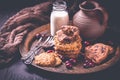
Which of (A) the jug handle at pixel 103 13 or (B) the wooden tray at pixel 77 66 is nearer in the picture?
(B) the wooden tray at pixel 77 66

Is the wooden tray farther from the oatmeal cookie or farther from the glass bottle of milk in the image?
the glass bottle of milk

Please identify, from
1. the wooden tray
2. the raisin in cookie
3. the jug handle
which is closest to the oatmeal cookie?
the wooden tray

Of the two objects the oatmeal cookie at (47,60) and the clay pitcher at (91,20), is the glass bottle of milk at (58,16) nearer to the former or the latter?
the clay pitcher at (91,20)

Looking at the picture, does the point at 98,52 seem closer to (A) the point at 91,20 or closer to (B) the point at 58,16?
(A) the point at 91,20

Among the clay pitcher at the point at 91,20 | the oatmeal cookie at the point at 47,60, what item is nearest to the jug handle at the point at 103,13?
the clay pitcher at the point at 91,20

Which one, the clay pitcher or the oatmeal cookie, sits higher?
the clay pitcher

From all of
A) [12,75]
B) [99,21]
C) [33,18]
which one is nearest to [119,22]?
[99,21]
